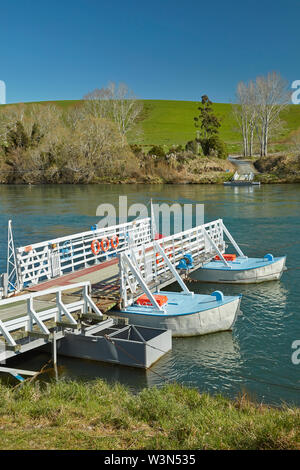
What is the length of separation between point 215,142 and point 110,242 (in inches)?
3124

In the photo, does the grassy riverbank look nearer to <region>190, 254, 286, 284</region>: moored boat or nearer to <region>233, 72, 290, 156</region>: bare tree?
<region>190, 254, 286, 284</region>: moored boat

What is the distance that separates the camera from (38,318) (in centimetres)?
1222

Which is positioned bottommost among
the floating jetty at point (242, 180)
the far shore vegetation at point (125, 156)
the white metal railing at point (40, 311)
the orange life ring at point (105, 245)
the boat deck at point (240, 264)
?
the boat deck at point (240, 264)

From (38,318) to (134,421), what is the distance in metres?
5.15

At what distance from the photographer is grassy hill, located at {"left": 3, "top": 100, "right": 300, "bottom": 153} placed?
413ft

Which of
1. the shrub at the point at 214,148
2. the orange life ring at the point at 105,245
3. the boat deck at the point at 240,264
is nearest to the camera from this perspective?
the boat deck at the point at 240,264

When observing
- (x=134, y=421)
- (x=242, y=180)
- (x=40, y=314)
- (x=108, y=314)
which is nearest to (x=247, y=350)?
(x=108, y=314)

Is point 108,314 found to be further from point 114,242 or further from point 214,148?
point 214,148

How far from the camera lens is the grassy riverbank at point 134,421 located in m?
6.66

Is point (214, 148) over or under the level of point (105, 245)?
over

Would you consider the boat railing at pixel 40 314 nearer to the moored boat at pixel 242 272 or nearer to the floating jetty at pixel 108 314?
the floating jetty at pixel 108 314

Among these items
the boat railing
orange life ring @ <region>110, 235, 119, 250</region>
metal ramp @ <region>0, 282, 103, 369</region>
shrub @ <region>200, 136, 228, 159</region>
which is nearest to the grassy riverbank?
metal ramp @ <region>0, 282, 103, 369</region>

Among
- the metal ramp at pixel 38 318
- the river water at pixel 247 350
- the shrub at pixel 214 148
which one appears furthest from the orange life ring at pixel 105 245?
the shrub at pixel 214 148
